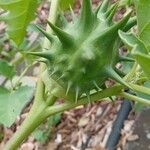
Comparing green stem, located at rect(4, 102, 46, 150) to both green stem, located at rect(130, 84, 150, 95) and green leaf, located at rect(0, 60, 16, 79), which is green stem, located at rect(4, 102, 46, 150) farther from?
green leaf, located at rect(0, 60, 16, 79)

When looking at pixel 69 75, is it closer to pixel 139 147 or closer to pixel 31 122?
pixel 31 122

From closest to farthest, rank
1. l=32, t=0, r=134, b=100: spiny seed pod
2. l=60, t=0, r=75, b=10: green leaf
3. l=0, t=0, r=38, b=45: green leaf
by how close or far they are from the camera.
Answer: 1. l=32, t=0, r=134, b=100: spiny seed pod
2. l=0, t=0, r=38, b=45: green leaf
3. l=60, t=0, r=75, b=10: green leaf

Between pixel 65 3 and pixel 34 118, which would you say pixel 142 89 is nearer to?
pixel 34 118

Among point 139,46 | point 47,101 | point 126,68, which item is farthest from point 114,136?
point 139,46

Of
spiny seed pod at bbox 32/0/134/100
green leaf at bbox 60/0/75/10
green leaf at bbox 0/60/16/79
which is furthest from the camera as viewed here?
green leaf at bbox 0/60/16/79

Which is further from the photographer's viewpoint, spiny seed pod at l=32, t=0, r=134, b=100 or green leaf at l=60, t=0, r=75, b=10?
green leaf at l=60, t=0, r=75, b=10

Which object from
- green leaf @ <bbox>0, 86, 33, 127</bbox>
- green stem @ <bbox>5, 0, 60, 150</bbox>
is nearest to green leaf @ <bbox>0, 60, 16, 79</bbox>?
green leaf @ <bbox>0, 86, 33, 127</bbox>
